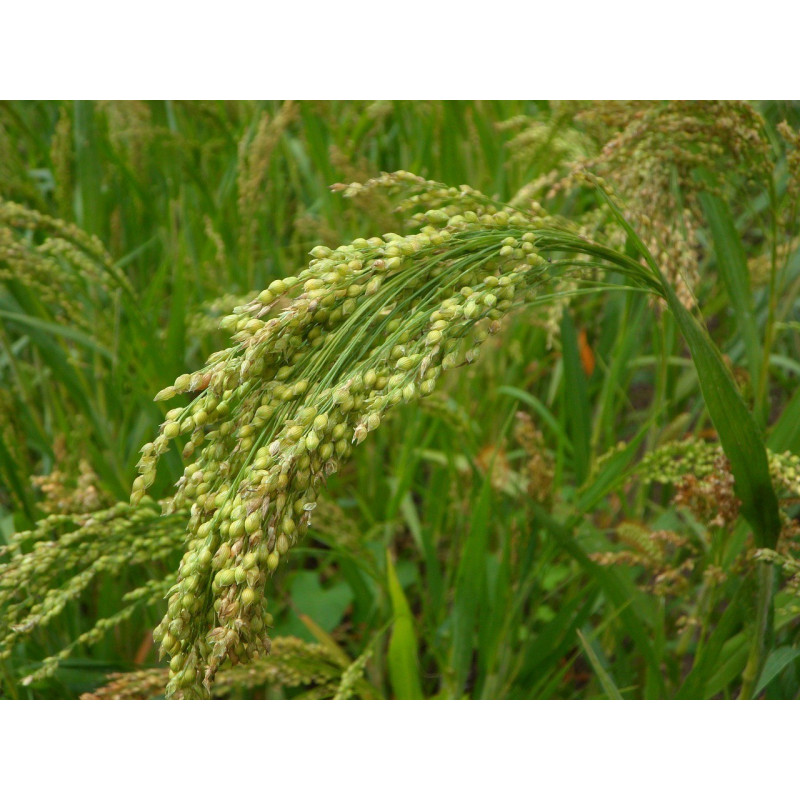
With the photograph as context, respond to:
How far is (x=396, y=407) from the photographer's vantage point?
62.8 inches

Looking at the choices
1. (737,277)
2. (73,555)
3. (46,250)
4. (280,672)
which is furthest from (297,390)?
(46,250)

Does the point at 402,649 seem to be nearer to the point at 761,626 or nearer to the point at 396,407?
the point at 396,407

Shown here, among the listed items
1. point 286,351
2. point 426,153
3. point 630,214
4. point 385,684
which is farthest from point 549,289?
point 286,351

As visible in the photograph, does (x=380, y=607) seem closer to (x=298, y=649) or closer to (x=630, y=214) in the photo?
(x=298, y=649)

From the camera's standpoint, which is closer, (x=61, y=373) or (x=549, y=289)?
(x=61, y=373)

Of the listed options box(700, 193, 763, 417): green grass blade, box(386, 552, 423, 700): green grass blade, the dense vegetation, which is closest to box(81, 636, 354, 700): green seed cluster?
the dense vegetation

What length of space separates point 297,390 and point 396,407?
881mm

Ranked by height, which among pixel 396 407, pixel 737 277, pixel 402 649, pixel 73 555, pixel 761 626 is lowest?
pixel 402 649

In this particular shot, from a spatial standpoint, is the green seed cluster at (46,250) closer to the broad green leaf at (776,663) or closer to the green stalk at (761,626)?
the green stalk at (761,626)

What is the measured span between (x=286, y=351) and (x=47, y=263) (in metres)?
0.91

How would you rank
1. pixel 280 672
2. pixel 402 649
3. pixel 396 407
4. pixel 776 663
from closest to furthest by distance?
pixel 776 663
pixel 280 672
pixel 402 649
pixel 396 407

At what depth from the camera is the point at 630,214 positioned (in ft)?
3.69

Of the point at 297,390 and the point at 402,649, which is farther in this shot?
the point at 402,649

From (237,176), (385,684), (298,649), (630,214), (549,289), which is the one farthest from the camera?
(237,176)
